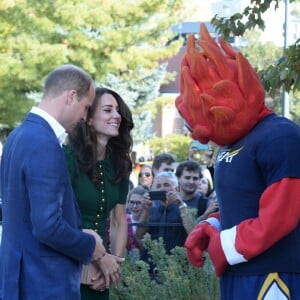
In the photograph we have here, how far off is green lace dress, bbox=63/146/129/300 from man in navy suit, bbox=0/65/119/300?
2.52 ft

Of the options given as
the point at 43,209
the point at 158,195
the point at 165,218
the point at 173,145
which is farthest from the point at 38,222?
the point at 173,145

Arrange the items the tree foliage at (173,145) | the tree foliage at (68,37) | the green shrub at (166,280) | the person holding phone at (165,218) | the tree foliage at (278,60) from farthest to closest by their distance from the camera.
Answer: the tree foliage at (173,145), the tree foliage at (68,37), the person holding phone at (165,218), the green shrub at (166,280), the tree foliage at (278,60)

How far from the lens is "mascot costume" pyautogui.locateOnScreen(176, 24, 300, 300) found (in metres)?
3.50

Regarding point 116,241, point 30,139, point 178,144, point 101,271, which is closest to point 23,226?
point 30,139

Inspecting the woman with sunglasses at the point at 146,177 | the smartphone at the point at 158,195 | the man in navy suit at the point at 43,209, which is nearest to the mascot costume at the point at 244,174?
the man in navy suit at the point at 43,209

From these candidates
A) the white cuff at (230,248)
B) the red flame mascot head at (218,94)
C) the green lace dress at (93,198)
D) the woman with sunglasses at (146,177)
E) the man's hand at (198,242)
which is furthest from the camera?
the woman with sunglasses at (146,177)

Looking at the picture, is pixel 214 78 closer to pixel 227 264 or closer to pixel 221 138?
pixel 221 138

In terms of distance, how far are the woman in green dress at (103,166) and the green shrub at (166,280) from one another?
0.58 meters

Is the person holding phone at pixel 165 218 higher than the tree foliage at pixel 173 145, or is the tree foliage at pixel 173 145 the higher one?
the tree foliage at pixel 173 145

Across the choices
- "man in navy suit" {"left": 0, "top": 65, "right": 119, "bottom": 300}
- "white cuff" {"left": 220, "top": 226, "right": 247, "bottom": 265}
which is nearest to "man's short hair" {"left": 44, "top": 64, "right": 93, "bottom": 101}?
"man in navy suit" {"left": 0, "top": 65, "right": 119, "bottom": 300}

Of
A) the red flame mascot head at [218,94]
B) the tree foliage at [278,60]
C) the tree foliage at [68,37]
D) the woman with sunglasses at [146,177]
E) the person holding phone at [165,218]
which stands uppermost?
the tree foliage at [68,37]

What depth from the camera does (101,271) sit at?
445 centimetres

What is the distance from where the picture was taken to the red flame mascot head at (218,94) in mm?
3732

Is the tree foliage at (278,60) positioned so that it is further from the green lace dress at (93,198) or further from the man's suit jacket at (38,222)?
the man's suit jacket at (38,222)
